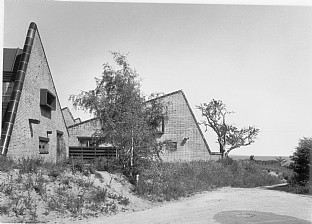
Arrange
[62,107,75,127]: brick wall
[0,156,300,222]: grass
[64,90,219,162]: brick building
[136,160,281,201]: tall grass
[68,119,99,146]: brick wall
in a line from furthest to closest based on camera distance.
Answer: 1. [62,107,75,127]: brick wall
2. [68,119,99,146]: brick wall
3. [64,90,219,162]: brick building
4. [136,160,281,201]: tall grass
5. [0,156,300,222]: grass

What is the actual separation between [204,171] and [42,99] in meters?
6.43

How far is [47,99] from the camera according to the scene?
480 inches

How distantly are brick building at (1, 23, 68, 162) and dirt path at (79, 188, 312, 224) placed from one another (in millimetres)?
3653

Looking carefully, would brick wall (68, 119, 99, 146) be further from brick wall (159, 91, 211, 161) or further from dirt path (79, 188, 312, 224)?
dirt path (79, 188, 312, 224)

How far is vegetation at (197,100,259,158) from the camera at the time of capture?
31.4 feet

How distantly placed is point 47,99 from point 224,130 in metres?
6.54

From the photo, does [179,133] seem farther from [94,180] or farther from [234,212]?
[234,212]

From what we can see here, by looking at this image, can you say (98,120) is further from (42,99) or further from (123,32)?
(123,32)

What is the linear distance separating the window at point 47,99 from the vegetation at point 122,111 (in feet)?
5.69

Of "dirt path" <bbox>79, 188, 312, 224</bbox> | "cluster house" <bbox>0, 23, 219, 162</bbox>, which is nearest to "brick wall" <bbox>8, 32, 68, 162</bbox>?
"cluster house" <bbox>0, 23, 219, 162</bbox>

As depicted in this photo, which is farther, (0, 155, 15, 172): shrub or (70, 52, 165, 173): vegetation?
(70, 52, 165, 173): vegetation

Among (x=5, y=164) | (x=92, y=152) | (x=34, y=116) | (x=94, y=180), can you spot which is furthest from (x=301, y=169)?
(x=34, y=116)

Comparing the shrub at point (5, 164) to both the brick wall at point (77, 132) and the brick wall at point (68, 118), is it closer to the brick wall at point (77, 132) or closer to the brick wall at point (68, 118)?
the brick wall at point (77, 132)

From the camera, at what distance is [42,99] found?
37.3 feet
